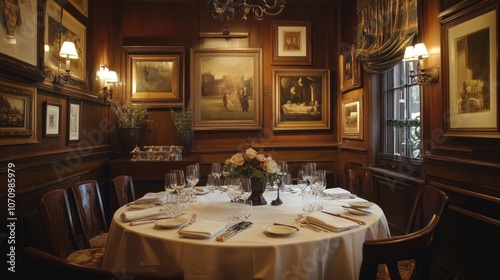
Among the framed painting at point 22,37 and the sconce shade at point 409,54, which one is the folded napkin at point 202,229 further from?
the sconce shade at point 409,54

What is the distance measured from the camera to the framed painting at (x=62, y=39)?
125 inches

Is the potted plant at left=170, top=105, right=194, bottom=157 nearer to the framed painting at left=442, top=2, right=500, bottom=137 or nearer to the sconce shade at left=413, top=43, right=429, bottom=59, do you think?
the sconce shade at left=413, top=43, right=429, bottom=59

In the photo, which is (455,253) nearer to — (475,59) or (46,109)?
(475,59)

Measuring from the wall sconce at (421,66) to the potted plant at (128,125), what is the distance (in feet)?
12.2

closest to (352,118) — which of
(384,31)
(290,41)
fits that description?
(384,31)

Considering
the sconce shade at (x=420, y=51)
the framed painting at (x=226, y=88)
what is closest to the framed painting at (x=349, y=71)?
the framed painting at (x=226, y=88)

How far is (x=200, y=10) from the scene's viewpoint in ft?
17.2

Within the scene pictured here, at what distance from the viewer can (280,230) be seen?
1731 mm

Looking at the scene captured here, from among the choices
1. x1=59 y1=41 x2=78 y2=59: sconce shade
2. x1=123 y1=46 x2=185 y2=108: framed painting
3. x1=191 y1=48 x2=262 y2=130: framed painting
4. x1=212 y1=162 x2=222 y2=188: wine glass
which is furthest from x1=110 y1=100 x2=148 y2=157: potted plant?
x1=212 y1=162 x2=222 y2=188: wine glass

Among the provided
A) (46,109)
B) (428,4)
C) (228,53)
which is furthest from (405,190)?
(46,109)

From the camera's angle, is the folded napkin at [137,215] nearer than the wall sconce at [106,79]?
Yes

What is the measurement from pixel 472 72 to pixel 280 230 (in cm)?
212

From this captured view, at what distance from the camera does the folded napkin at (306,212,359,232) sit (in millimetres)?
1765

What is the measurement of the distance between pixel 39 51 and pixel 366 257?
3138mm
